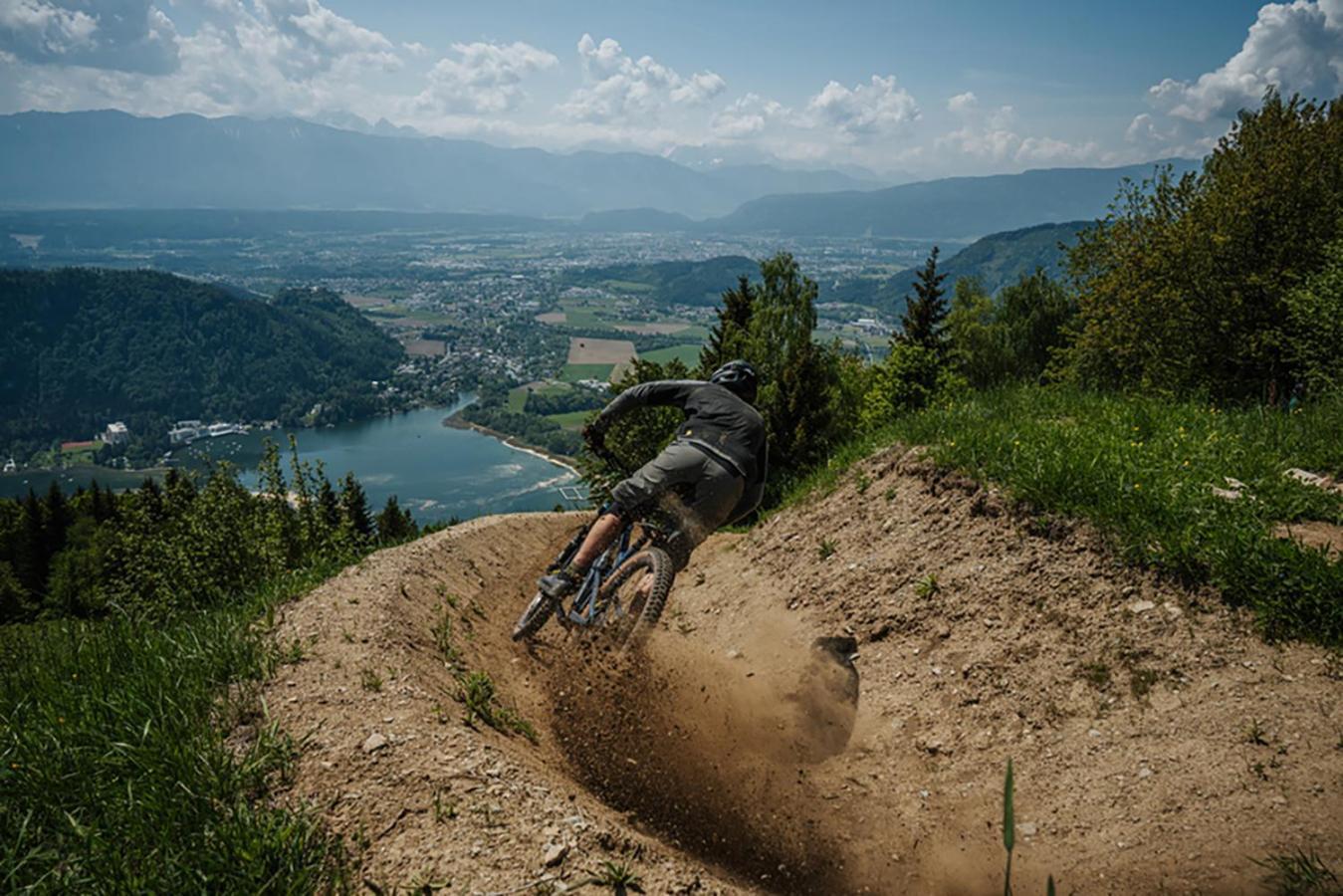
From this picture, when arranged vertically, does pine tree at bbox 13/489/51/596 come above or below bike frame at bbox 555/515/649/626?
below

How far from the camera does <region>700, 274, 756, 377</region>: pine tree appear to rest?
43844 mm

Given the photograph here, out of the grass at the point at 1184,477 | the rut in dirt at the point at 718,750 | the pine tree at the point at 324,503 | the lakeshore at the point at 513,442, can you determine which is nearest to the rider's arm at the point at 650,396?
the rut in dirt at the point at 718,750

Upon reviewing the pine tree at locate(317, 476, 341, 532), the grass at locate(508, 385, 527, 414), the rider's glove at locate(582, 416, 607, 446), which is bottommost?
the grass at locate(508, 385, 527, 414)

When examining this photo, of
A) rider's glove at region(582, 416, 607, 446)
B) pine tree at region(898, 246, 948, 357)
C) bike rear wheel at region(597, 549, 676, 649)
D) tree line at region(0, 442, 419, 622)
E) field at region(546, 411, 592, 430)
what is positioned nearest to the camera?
bike rear wheel at region(597, 549, 676, 649)

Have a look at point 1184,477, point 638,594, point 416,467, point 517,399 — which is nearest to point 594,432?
point 638,594

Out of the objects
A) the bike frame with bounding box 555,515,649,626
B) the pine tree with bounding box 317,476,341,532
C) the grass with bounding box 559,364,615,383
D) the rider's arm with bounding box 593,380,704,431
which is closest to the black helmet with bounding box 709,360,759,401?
the rider's arm with bounding box 593,380,704,431

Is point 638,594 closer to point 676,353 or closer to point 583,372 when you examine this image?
point 676,353

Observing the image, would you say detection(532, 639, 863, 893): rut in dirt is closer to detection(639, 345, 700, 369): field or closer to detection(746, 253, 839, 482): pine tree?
detection(746, 253, 839, 482): pine tree

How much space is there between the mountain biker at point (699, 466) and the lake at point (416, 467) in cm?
8483

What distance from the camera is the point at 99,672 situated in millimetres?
5570

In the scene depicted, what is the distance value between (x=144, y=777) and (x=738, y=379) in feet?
21.7

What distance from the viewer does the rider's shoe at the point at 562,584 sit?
802 cm

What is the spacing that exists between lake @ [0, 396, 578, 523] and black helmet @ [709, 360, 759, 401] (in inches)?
3340

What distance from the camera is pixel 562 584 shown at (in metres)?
8.01
